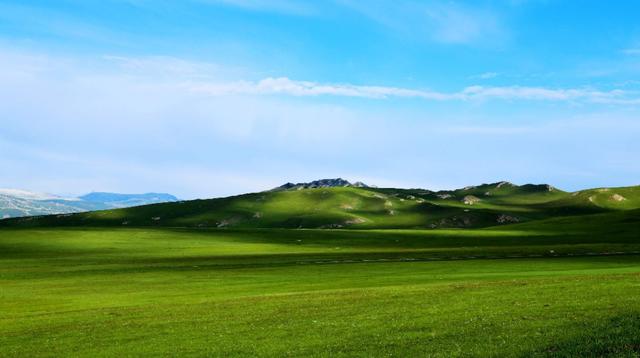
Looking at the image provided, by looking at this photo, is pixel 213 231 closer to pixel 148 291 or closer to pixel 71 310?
pixel 148 291

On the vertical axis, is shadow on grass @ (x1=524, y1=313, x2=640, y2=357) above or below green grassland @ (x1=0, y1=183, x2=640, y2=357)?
above

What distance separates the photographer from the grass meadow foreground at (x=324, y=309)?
85.2ft

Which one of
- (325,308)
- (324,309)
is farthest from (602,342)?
(325,308)

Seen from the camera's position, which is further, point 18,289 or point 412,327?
point 18,289

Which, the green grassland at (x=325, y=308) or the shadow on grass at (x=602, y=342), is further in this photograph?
the green grassland at (x=325, y=308)

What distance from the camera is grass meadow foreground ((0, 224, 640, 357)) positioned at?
26.0m

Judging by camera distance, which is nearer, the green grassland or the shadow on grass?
the shadow on grass

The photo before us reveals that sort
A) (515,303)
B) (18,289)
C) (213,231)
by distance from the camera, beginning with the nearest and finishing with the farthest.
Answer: (515,303)
(18,289)
(213,231)

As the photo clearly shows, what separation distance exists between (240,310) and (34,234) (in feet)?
418

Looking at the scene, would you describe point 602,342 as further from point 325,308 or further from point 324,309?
point 325,308

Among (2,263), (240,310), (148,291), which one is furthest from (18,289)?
(2,263)

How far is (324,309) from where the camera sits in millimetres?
37312

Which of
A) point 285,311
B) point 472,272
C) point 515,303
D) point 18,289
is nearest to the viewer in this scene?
point 515,303

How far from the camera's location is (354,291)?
46531 mm
